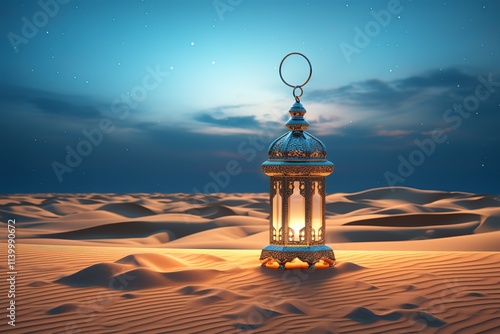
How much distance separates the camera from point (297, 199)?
24.7ft

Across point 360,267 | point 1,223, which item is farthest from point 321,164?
point 1,223

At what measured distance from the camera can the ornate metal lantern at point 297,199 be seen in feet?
24.4

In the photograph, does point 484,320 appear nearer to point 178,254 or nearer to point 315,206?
point 315,206

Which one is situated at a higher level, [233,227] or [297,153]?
[297,153]

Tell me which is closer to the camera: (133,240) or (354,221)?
(133,240)

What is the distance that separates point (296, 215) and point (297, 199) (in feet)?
0.65

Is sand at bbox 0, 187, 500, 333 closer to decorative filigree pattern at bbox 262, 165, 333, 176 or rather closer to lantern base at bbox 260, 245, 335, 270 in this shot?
lantern base at bbox 260, 245, 335, 270

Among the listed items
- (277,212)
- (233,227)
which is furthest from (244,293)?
(233,227)

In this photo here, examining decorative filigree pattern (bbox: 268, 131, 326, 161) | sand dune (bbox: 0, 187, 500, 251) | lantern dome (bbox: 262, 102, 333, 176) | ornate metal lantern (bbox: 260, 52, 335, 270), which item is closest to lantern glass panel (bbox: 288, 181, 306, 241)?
ornate metal lantern (bbox: 260, 52, 335, 270)

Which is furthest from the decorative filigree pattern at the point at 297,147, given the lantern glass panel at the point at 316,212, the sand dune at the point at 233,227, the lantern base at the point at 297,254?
the sand dune at the point at 233,227

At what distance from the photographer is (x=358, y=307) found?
6031mm

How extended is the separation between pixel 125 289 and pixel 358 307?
263 cm

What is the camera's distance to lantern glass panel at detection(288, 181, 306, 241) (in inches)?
295

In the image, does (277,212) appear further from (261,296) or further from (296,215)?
(261,296)
